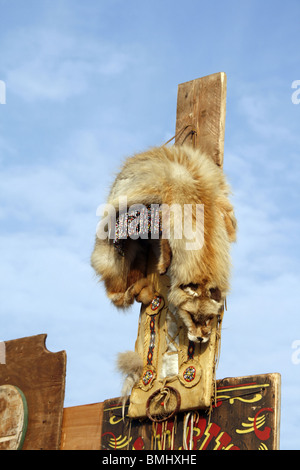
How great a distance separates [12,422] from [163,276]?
1356 mm

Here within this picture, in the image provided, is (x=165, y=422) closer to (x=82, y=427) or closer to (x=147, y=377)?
(x=147, y=377)

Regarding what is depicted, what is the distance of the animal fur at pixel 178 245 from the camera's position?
4.33 m

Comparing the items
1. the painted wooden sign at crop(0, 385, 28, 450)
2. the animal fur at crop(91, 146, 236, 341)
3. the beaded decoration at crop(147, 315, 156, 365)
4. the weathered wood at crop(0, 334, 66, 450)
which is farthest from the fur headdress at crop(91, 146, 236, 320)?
the painted wooden sign at crop(0, 385, 28, 450)

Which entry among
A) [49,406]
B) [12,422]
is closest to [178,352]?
[49,406]

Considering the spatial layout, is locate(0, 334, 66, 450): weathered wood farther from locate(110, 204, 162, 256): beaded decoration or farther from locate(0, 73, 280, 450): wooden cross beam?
locate(110, 204, 162, 256): beaded decoration

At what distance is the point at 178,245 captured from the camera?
436 cm

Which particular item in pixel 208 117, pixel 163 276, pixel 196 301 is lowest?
pixel 196 301

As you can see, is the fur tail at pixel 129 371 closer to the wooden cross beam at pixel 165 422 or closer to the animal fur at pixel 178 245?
the wooden cross beam at pixel 165 422

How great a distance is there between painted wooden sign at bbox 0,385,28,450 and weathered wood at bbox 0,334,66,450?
32 millimetres

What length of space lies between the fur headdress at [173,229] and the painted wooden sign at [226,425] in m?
0.49

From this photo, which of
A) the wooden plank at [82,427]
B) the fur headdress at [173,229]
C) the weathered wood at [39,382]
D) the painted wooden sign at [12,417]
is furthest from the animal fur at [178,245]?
the painted wooden sign at [12,417]

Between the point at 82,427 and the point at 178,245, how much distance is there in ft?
4.33

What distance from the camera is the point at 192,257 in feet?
14.2
